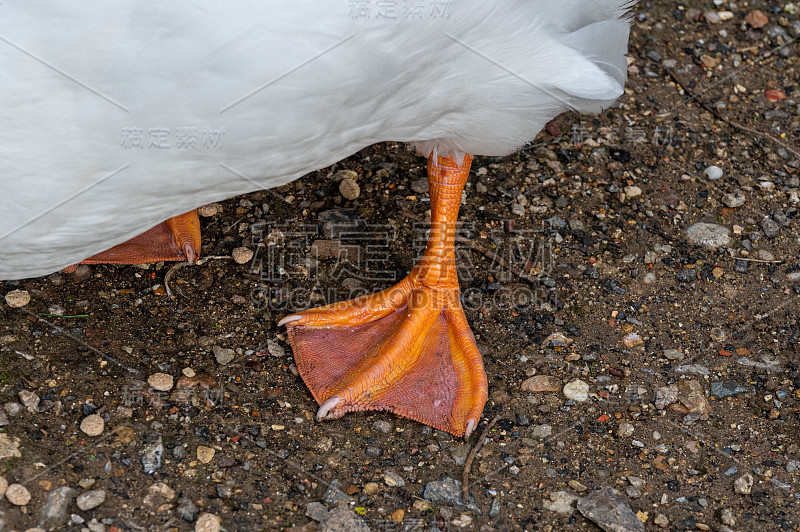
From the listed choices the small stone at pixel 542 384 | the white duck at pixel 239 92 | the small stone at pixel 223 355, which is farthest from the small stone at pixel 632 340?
the small stone at pixel 223 355

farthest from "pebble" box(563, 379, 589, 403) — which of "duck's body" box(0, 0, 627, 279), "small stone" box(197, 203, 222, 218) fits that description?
"small stone" box(197, 203, 222, 218)

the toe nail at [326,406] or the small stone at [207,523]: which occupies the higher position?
the small stone at [207,523]

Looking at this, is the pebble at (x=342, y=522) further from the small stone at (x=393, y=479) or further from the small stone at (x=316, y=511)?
the small stone at (x=393, y=479)

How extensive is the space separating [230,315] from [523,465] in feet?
4.09

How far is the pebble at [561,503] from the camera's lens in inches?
99.6

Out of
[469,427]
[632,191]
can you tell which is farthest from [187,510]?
[632,191]

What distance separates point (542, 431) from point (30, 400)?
172 centimetres

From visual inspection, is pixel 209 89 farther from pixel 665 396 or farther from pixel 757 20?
pixel 757 20

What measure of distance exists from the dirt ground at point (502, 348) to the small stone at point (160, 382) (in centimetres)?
1

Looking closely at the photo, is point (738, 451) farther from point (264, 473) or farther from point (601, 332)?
point (264, 473)

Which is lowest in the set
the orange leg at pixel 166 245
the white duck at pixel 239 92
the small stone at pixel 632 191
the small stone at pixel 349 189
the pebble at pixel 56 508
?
the small stone at pixel 632 191

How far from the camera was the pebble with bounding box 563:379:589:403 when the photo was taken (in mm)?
2906

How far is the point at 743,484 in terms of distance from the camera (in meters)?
2.61

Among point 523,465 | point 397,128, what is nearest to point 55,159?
point 397,128
